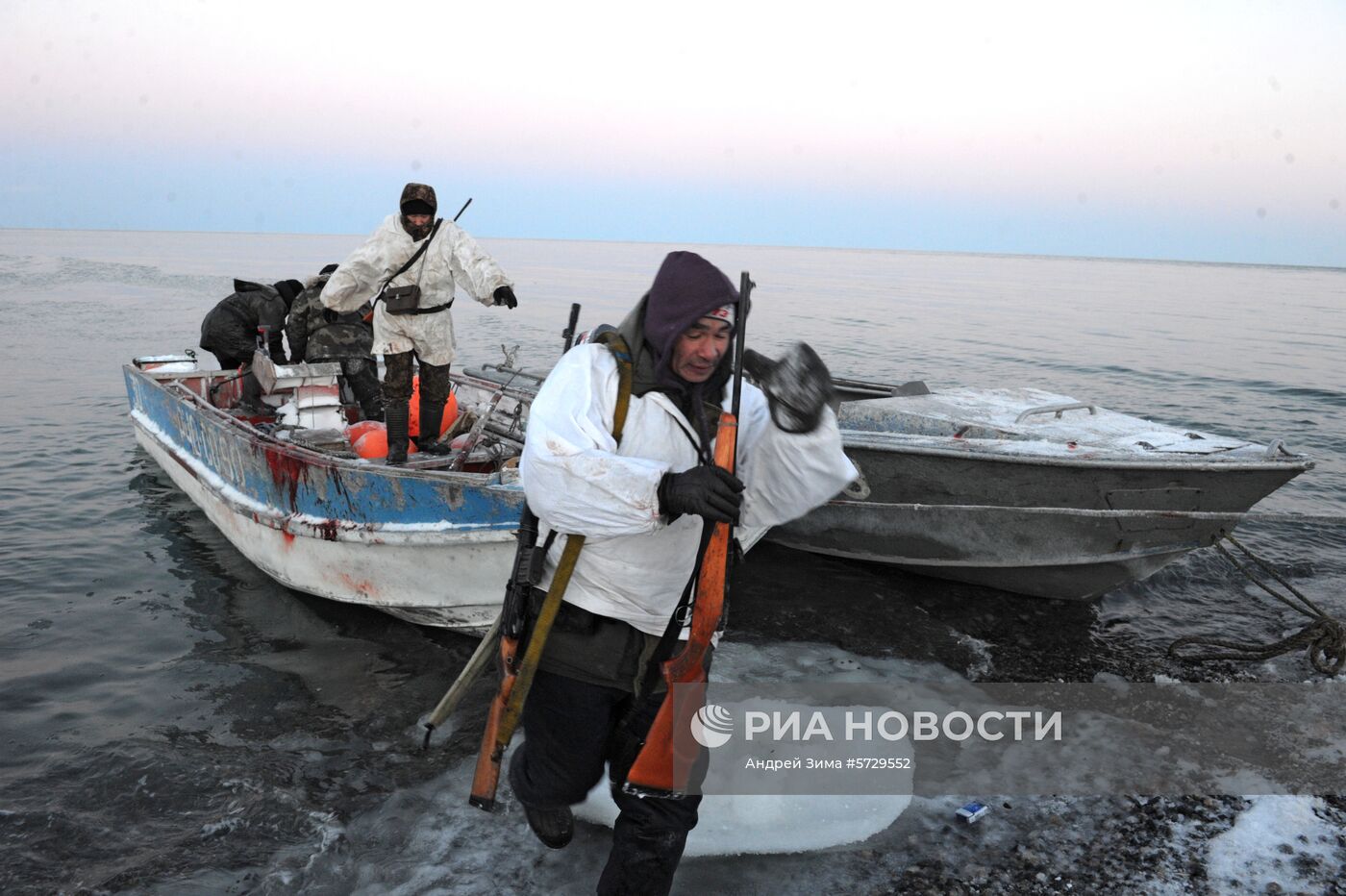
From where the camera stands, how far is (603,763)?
9.20 feet

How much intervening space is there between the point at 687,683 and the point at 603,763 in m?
0.50

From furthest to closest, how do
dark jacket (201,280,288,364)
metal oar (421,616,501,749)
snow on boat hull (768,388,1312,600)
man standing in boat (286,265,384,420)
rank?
dark jacket (201,280,288,364)
man standing in boat (286,265,384,420)
snow on boat hull (768,388,1312,600)
metal oar (421,616,501,749)

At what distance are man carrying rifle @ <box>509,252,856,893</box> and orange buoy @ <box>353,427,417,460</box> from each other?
405cm

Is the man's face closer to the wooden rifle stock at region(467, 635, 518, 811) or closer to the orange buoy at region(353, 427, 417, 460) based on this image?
the wooden rifle stock at region(467, 635, 518, 811)

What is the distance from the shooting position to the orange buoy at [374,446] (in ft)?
21.2

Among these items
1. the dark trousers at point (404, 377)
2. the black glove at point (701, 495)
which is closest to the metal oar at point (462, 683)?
the black glove at point (701, 495)

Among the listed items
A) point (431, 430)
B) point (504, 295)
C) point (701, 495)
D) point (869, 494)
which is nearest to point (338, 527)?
point (431, 430)

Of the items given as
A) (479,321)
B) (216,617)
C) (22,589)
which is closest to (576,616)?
(216,617)

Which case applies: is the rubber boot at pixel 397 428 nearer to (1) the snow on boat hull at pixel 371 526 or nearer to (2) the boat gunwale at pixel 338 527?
(1) the snow on boat hull at pixel 371 526

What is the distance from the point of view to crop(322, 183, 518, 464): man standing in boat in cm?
564

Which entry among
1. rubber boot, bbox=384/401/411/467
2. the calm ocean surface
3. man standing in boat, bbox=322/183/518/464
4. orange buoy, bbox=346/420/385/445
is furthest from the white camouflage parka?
the calm ocean surface

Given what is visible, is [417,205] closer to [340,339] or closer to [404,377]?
[404,377]

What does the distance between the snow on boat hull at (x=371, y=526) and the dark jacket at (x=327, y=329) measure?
1365 millimetres

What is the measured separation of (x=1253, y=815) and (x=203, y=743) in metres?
5.36
